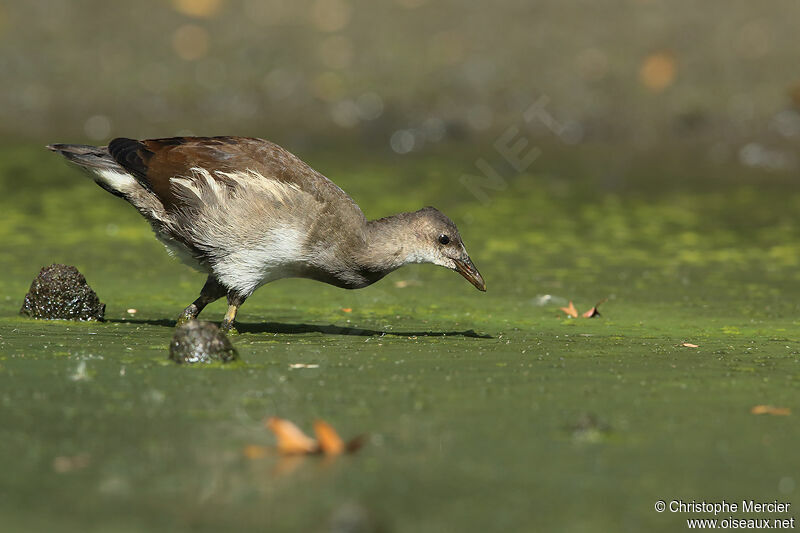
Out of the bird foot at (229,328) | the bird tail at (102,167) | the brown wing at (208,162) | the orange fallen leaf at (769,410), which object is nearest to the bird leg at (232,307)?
the bird foot at (229,328)

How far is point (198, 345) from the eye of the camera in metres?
5.93

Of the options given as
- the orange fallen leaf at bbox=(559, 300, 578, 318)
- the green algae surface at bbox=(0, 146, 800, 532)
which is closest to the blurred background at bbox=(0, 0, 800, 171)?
the green algae surface at bbox=(0, 146, 800, 532)

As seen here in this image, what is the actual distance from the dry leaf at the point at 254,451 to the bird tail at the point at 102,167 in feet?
11.5

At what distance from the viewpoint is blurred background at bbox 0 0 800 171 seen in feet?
55.4

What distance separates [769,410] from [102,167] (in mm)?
4438

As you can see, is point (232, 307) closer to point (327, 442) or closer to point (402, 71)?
point (327, 442)

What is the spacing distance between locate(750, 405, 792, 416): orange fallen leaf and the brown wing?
3.08 meters

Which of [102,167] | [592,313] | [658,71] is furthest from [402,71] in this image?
[102,167]

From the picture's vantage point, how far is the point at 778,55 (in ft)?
56.4

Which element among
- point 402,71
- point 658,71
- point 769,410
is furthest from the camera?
point 402,71

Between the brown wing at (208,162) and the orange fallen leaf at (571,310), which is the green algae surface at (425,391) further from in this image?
the brown wing at (208,162)

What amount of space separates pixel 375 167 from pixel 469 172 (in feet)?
3.97

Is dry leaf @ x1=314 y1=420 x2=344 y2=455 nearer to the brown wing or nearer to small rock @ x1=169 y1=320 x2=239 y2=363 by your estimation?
small rock @ x1=169 y1=320 x2=239 y2=363

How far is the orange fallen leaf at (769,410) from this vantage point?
5238 mm
